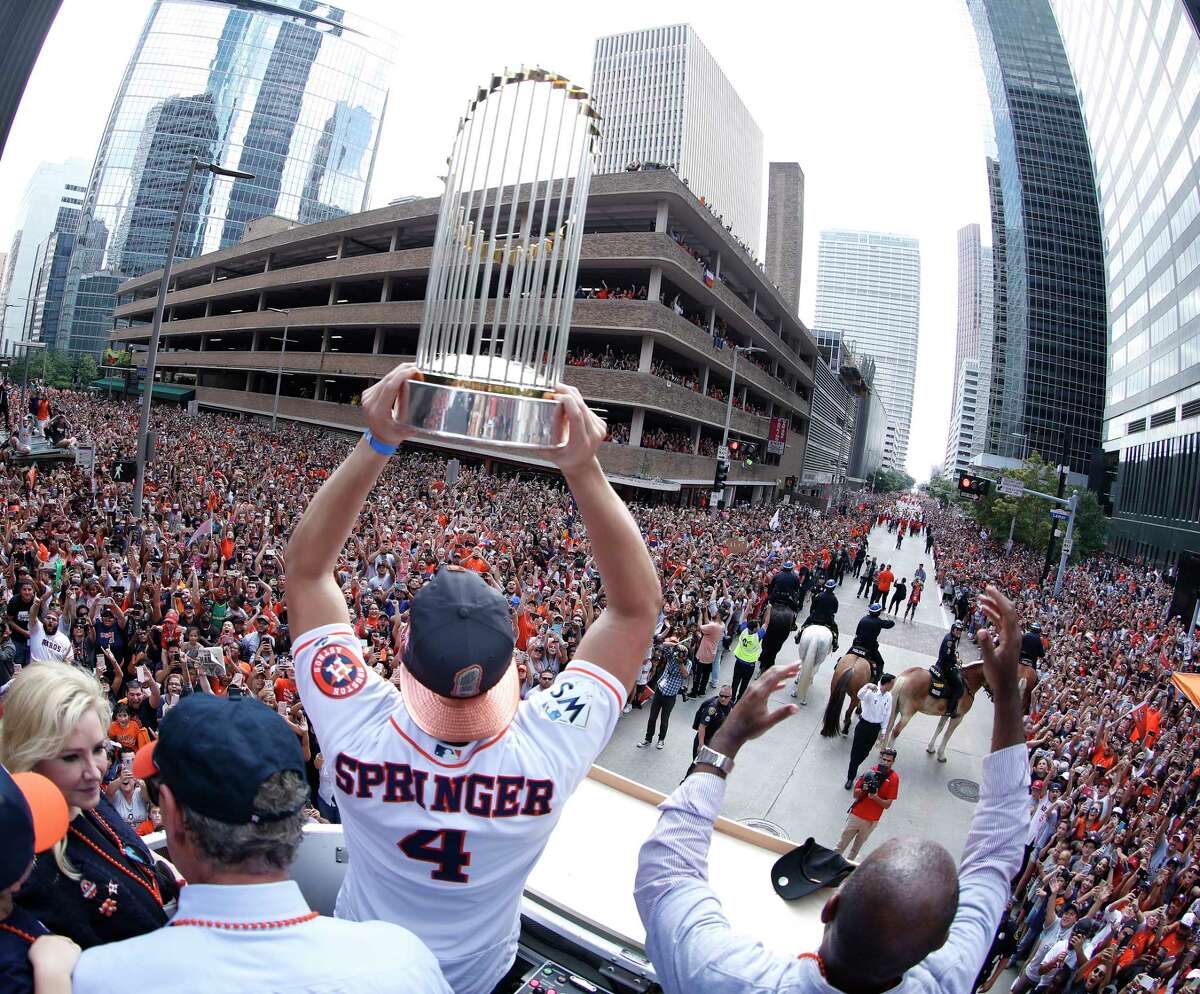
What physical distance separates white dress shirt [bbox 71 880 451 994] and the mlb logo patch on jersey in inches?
23.3

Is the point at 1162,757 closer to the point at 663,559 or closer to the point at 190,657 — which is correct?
the point at 663,559

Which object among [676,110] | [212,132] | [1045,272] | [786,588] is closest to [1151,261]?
[1045,272]

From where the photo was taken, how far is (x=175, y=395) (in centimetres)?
6091

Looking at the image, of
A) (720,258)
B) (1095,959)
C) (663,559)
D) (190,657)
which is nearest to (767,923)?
(1095,959)

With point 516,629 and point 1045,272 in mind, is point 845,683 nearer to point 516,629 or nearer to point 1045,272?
point 516,629

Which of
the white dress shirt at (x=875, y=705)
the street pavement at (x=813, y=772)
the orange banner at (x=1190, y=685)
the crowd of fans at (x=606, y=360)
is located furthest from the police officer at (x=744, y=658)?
the crowd of fans at (x=606, y=360)

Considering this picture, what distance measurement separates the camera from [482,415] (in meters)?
1.99

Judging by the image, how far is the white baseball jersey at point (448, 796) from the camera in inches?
64.0

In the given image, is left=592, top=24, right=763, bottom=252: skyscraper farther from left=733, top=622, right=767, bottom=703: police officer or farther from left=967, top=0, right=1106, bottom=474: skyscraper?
left=733, top=622, right=767, bottom=703: police officer

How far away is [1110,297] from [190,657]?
8918 centimetres

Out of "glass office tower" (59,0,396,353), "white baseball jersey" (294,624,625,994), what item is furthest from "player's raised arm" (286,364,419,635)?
"glass office tower" (59,0,396,353)

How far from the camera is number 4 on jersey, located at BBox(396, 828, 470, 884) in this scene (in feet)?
5.32

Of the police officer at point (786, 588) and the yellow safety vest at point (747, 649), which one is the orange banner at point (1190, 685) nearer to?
the yellow safety vest at point (747, 649)

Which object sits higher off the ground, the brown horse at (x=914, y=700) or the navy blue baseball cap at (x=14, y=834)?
the navy blue baseball cap at (x=14, y=834)
